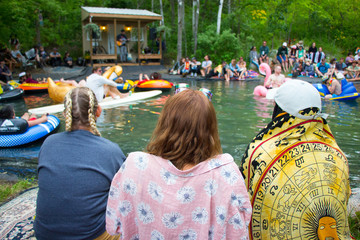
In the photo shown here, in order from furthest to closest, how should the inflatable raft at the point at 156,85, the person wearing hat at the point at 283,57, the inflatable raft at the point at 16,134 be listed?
the person wearing hat at the point at 283,57 < the inflatable raft at the point at 156,85 < the inflatable raft at the point at 16,134

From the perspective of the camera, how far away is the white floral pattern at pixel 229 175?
147 centimetres

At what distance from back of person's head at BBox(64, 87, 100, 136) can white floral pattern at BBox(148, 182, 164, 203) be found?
3.00ft

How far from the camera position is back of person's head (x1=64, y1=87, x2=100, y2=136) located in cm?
219

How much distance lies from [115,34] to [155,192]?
19.5 metres

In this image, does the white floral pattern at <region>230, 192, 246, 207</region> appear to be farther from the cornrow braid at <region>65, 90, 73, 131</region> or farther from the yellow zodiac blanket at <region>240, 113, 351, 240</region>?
the cornrow braid at <region>65, 90, 73, 131</region>

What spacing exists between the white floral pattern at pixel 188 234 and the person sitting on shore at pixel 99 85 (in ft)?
27.9

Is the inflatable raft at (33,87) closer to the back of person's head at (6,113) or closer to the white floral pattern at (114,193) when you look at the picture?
the back of person's head at (6,113)

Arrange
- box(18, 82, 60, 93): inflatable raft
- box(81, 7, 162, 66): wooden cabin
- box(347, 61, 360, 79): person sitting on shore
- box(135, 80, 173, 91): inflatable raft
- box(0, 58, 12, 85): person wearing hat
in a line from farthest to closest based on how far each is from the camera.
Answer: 1. box(81, 7, 162, 66): wooden cabin
2. box(347, 61, 360, 79): person sitting on shore
3. box(0, 58, 12, 85): person wearing hat
4. box(135, 80, 173, 91): inflatable raft
5. box(18, 82, 60, 93): inflatable raft

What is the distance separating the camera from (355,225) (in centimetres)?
282

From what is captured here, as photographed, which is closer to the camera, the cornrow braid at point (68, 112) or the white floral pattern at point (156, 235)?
the white floral pattern at point (156, 235)

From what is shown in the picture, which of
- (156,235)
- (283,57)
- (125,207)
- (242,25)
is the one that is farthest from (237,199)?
(242,25)

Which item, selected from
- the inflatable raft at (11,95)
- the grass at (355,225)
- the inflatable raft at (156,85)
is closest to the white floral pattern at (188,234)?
the grass at (355,225)

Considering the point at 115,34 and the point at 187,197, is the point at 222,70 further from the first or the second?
the point at 187,197

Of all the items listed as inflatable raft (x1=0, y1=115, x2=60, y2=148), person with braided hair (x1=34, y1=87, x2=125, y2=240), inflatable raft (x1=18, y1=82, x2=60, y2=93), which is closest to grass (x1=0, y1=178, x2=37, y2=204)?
person with braided hair (x1=34, y1=87, x2=125, y2=240)
